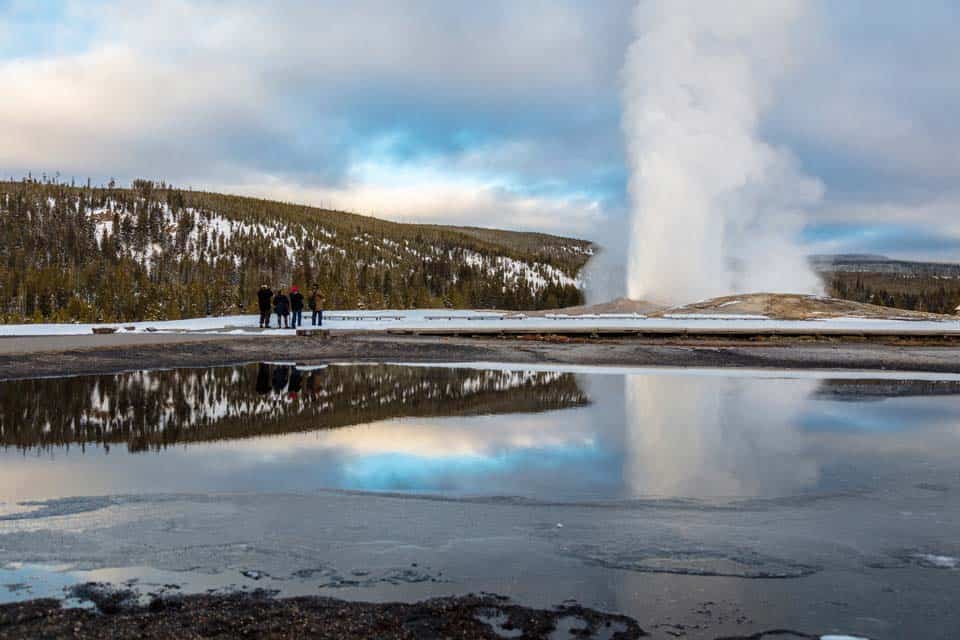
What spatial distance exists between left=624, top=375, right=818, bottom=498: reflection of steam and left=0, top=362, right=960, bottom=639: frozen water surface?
5 cm

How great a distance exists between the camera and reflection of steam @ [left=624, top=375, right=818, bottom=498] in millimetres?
7934

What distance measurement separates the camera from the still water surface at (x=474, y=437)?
7.88m

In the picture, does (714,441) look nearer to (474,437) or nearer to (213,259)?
(474,437)

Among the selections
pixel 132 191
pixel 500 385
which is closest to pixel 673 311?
pixel 500 385

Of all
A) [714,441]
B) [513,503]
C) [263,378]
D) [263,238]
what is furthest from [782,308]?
[263,238]

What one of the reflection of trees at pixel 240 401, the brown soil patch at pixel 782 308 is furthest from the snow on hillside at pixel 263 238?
the reflection of trees at pixel 240 401

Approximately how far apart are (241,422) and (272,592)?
6.88 metres

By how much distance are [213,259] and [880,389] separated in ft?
465

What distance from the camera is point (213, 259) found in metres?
146

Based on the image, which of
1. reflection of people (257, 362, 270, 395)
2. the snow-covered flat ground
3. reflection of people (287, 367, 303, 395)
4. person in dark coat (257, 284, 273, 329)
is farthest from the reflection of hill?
person in dark coat (257, 284, 273, 329)

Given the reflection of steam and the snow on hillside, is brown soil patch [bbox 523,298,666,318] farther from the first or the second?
the snow on hillside

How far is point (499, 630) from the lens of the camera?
4.33m

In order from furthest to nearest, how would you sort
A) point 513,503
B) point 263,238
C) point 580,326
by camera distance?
point 263,238
point 580,326
point 513,503

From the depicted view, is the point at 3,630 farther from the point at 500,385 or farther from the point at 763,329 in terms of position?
the point at 763,329
